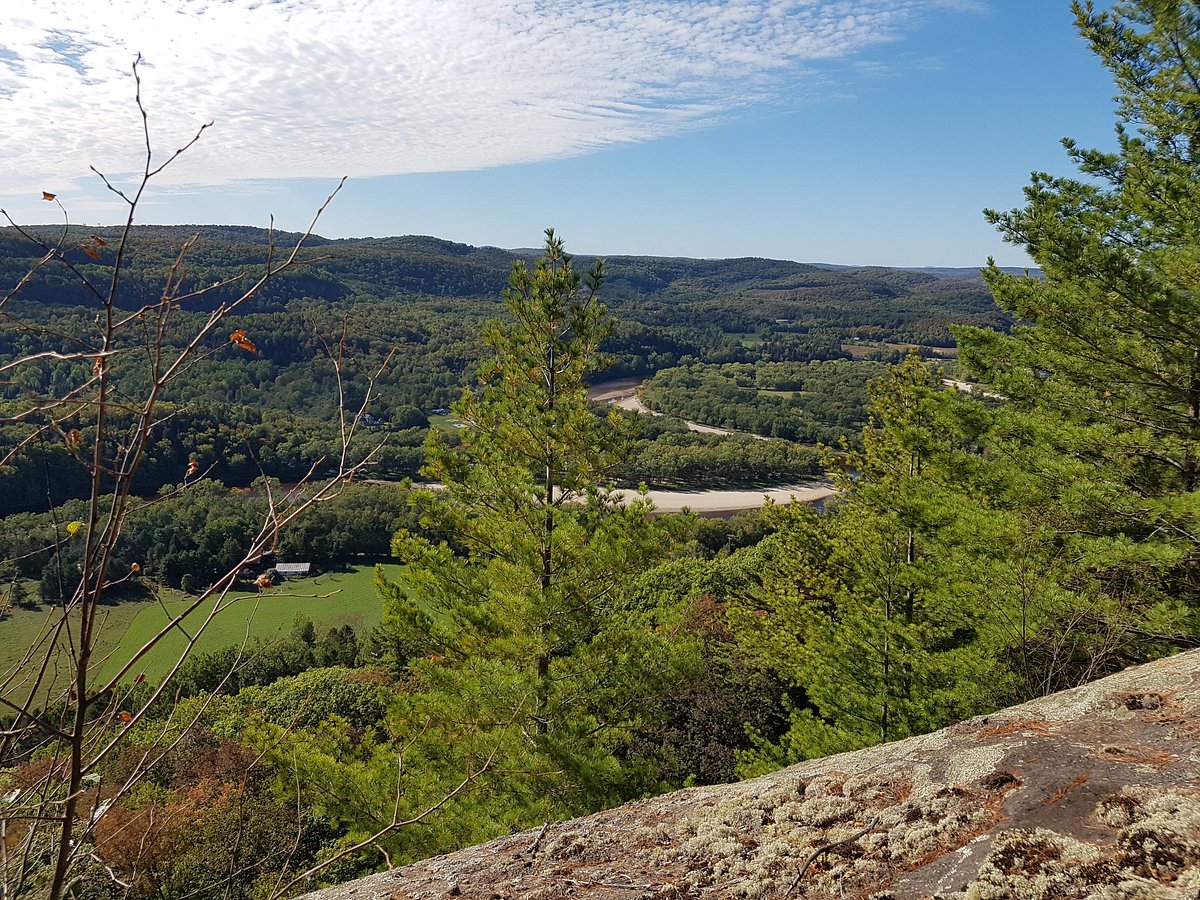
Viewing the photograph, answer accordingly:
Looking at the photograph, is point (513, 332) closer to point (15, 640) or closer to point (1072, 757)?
point (1072, 757)

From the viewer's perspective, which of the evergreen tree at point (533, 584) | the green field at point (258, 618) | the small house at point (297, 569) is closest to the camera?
the evergreen tree at point (533, 584)

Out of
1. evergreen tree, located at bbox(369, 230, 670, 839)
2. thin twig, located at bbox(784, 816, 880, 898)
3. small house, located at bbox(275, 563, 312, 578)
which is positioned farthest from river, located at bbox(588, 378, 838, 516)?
thin twig, located at bbox(784, 816, 880, 898)

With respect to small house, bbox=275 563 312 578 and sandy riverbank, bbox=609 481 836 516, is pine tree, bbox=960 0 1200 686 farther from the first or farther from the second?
sandy riverbank, bbox=609 481 836 516

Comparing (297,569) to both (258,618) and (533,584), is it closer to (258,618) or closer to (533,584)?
(258,618)

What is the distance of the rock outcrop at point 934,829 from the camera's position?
2.08m

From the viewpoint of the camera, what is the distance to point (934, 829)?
2.45m

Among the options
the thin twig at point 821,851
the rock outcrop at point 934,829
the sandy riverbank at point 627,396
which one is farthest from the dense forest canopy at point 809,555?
the sandy riverbank at point 627,396

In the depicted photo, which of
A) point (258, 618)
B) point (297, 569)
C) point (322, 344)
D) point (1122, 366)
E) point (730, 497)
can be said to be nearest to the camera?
point (322, 344)

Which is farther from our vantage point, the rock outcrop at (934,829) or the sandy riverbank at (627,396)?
the sandy riverbank at (627,396)

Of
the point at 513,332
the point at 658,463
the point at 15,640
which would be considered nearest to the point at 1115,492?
the point at 513,332

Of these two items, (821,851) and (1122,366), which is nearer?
(821,851)

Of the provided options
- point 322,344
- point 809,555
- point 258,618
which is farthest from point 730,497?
point 322,344

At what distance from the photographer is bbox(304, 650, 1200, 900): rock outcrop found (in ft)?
6.82

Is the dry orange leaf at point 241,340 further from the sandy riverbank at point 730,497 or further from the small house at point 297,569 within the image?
the sandy riverbank at point 730,497
